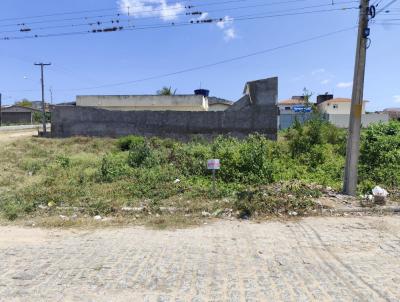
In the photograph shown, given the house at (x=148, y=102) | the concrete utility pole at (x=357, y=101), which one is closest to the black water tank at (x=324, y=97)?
the house at (x=148, y=102)

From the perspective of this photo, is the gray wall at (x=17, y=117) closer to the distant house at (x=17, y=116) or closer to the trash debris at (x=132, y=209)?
the distant house at (x=17, y=116)

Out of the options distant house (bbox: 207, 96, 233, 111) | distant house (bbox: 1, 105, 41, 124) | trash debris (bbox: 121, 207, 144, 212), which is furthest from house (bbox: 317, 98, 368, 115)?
trash debris (bbox: 121, 207, 144, 212)

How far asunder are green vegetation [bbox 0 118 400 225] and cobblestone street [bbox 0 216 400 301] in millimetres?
1032

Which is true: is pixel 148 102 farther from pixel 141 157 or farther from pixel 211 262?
pixel 211 262

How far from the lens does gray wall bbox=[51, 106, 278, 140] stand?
17.6 metres

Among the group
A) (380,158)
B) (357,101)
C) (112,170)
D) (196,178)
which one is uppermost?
(357,101)

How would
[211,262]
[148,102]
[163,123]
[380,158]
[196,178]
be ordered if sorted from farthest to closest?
[148,102] < [163,123] < [380,158] < [196,178] < [211,262]

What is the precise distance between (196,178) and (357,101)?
15.1 feet

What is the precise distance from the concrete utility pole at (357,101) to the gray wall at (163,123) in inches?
352

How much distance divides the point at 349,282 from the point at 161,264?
236cm

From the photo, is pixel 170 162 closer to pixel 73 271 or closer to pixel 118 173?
Answer: pixel 118 173

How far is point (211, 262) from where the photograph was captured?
4859 mm

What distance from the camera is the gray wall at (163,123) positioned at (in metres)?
17.6

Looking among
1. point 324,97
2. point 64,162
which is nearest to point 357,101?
point 64,162
